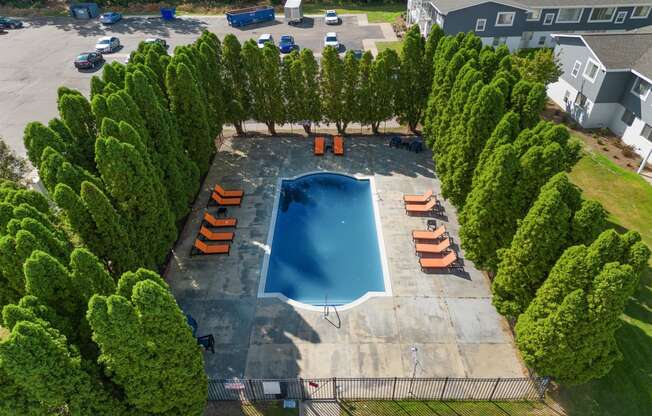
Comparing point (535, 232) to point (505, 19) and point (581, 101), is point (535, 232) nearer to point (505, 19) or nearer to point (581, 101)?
point (581, 101)

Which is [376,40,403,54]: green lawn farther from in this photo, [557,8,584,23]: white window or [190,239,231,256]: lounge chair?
[190,239,231,256]: lounge chair

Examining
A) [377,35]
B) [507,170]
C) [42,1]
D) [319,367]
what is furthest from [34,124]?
[42,1]

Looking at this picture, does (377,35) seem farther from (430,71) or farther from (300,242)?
(300,242)

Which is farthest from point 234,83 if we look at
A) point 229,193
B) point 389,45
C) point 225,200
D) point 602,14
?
point 602,14

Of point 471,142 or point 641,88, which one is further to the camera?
point 641,88

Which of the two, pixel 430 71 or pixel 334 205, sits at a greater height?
pixel 430 71

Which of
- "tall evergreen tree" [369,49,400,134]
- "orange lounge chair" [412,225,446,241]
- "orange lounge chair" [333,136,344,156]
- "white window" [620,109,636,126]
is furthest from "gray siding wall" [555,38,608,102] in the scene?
"orange lounge chair" [333,136,344,156]
